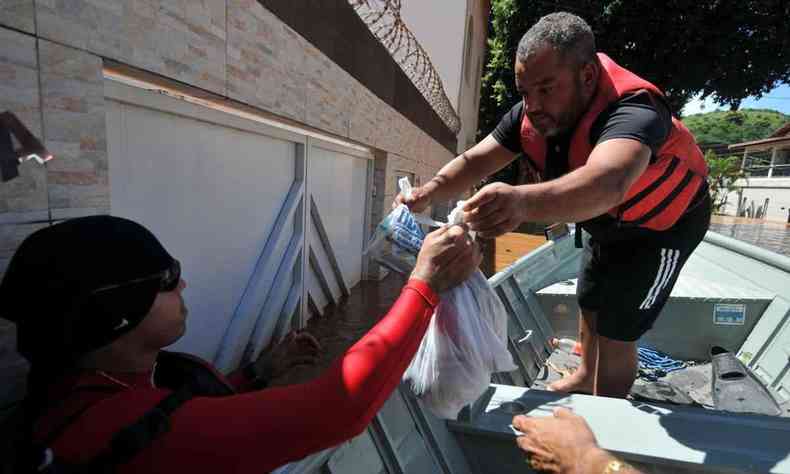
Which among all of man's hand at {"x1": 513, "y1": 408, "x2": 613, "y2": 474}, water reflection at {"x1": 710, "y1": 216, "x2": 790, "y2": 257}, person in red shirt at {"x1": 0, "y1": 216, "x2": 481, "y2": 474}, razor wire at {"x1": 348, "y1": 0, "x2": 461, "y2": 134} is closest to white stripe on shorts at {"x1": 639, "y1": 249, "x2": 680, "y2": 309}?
man's hand at {"x1": 513, "y1": 408, "x2": 613, "y2": 474}

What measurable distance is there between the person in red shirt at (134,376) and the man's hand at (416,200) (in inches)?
27.0

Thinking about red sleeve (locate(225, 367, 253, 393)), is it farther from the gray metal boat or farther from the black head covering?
the black head covering

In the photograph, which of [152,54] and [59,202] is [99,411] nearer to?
[59,202]

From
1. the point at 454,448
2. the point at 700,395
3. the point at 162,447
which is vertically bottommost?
the point at 700,395

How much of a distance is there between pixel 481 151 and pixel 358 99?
3.82m

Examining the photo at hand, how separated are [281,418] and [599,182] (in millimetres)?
1094

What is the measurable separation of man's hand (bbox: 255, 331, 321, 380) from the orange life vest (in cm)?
136

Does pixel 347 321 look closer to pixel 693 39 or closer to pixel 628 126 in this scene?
pixel 628 126

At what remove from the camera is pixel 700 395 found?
284 cm

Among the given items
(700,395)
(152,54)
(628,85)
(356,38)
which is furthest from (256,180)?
(700,395)

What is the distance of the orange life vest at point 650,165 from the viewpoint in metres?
1.72

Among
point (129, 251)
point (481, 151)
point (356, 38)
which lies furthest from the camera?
point (356, 38)

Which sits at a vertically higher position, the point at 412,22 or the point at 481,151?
the point at 412,22

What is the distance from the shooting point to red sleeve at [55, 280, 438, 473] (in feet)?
2.87
